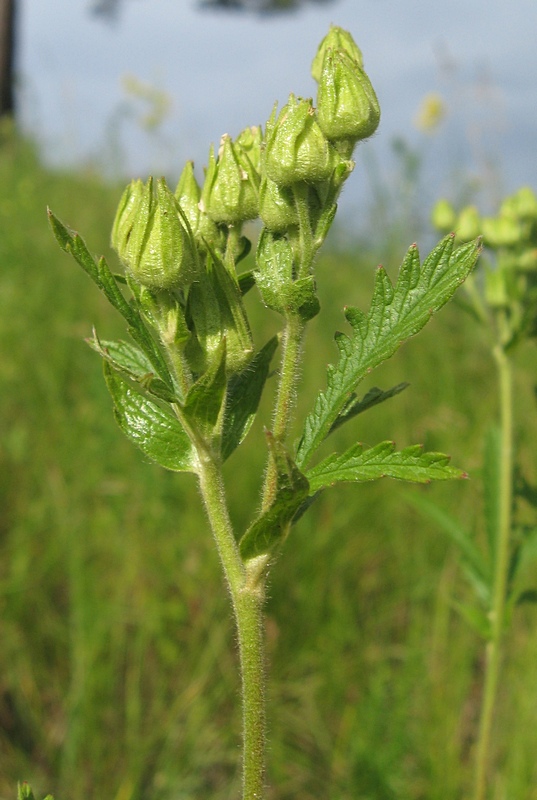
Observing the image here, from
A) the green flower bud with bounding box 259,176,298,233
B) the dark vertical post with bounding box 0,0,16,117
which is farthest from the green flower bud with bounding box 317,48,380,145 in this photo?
the dark vertical post with bounding box 0,0,16,117

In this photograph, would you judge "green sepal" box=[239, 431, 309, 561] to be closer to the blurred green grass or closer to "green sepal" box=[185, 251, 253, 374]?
"green sepal" box=[185, 251, 253, 374]

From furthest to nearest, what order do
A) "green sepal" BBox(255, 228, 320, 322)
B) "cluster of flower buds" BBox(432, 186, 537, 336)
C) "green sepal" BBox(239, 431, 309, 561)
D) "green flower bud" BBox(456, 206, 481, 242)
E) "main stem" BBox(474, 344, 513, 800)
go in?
1. "green flower bud" BBox(456, 206, 481, 242)
2. "cluster of flower buds" BBox(432, 186, 537, 336)
3. "main stem" BBox(474, 344, 513, 800)
4. "green sepal" BBox(255, 228, 320, 322)
5. "green sepal" BBox(239, 431, 309, 561)

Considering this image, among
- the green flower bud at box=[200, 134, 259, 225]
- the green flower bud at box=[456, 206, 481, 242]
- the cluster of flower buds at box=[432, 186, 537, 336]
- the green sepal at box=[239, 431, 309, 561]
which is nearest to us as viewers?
the green sepal at box=[239, 431, 309, 561]

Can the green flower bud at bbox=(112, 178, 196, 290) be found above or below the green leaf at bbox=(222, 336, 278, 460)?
above

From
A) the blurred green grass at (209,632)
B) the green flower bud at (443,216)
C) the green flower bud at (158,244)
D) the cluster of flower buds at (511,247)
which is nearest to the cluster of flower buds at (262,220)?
the green flower bud at (158,244)

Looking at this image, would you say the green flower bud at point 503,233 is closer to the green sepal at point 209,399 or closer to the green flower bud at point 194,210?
the green flower bud at point 194,210

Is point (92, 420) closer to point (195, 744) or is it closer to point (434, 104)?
point (195, 744)
